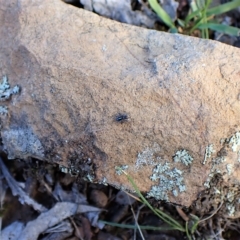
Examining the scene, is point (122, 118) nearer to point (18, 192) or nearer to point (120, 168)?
point (120, 168)

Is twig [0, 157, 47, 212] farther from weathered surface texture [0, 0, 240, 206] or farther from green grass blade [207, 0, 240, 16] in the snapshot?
green grass blade [207, 0, 240, 16]

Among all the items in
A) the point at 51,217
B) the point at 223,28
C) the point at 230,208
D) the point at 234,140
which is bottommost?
the point at 230,208

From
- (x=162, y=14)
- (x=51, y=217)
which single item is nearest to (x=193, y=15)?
(x=162, y=14)

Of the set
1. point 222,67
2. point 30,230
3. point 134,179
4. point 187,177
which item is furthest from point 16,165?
point 222,67

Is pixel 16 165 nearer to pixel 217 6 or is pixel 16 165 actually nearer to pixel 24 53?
pixel 24 53

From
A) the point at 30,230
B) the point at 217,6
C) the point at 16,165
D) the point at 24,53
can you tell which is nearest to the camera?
the point at 24,53

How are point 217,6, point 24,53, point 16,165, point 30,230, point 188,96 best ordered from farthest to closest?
point 217,6 < point 16,165 < point 30,230 < point 24,53 < point 188,96
